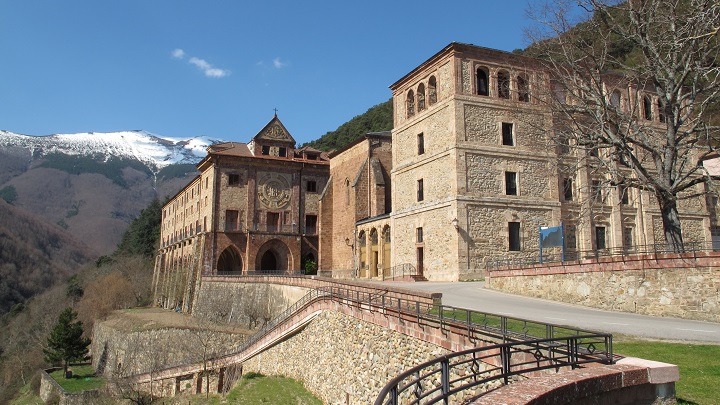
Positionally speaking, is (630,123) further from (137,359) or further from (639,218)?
(137,359)

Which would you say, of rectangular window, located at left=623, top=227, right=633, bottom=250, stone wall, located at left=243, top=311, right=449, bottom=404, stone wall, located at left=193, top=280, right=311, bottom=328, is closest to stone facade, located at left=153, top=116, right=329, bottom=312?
stone wall, located at left=193, top=280, right=311, bottom=328

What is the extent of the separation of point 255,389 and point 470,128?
17.7 m

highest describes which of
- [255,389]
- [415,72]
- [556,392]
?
[415,72]

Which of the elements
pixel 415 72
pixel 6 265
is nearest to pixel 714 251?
pixel 415 72

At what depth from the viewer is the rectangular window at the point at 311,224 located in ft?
167

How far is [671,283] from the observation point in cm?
1705

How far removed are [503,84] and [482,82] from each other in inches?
52.8

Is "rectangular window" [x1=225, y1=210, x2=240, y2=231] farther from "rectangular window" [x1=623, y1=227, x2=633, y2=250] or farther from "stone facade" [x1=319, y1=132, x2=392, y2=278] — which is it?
"rectangular window" [x1=623, y1=227, x2=633, y2=250]

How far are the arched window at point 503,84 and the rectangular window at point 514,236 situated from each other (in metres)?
7.64

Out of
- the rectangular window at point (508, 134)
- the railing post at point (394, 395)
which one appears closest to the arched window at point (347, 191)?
the rectangular window at point (508, 134)

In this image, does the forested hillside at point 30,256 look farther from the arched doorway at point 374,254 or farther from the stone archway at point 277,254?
the arched doorway at point 374,254

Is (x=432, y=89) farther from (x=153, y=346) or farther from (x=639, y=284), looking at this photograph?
(x=153, y=346)

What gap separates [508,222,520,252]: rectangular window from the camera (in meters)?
29.0

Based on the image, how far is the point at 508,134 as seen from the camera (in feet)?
99.7
